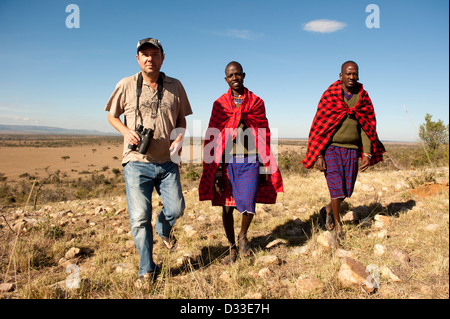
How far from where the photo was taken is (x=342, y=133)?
4105mm

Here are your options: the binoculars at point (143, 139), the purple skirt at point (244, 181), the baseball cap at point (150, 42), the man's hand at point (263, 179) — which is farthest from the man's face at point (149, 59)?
the man's hand at point (263, 179)

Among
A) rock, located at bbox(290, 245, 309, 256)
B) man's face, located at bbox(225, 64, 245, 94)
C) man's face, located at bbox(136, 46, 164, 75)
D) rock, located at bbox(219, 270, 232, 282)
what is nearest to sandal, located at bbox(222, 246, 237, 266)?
rock, located at bbox(219, 270, 232, 282)

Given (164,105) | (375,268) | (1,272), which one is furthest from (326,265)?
(1,272)

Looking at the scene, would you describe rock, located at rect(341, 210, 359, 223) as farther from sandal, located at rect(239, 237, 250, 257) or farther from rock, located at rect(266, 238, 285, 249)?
sandal, located at rect(239, 237, 250, 257)

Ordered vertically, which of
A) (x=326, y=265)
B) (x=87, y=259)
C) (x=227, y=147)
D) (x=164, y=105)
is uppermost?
(x=164, y=105)

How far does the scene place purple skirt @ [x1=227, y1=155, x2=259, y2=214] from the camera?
11.3ft

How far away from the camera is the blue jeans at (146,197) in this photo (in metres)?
2.85

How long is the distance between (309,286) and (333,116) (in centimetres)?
234

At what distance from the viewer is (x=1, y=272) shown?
322 cm

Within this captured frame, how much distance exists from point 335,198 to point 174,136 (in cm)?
228

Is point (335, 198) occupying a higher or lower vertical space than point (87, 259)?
higher

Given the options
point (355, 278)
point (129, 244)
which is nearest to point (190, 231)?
point (129, 244)

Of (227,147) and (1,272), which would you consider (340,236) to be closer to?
(227,147)
